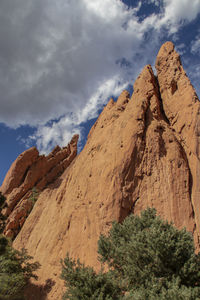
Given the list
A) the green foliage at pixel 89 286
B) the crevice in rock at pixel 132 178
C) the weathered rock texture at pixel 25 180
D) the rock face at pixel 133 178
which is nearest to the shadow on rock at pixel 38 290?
the rock face at pixel 133 178

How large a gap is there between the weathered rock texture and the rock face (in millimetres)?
7478

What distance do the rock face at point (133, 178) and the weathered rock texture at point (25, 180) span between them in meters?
7.48

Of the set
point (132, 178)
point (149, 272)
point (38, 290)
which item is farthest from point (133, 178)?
point (38, 290)

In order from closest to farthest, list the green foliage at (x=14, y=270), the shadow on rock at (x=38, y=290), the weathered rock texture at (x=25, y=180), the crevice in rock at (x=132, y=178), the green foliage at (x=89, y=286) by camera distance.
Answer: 1. the green foliage at (x=89, y=286)
2. the green foliage at (x=14, y=270)
3. the shadow on rock at (x=38, y=290)
4. the crevice in rock at (x=132, y=178)
5. the weathered rock texture at (x=25, y=180)

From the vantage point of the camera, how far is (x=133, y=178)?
60.3 ft

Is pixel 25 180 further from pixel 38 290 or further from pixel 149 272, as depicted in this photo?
pixel 149 272

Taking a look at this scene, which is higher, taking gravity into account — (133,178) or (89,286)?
(133,178)

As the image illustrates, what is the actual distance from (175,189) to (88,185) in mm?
8355

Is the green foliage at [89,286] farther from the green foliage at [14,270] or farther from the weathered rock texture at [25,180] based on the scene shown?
the weathered rock texture at [25,180]

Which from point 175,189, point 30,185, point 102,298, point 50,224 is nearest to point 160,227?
point 102,298

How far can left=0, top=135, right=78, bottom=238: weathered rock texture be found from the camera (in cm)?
3102

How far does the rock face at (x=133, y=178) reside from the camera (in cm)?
1681

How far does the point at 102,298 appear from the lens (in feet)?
32.9

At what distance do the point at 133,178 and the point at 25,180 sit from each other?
23.5m
